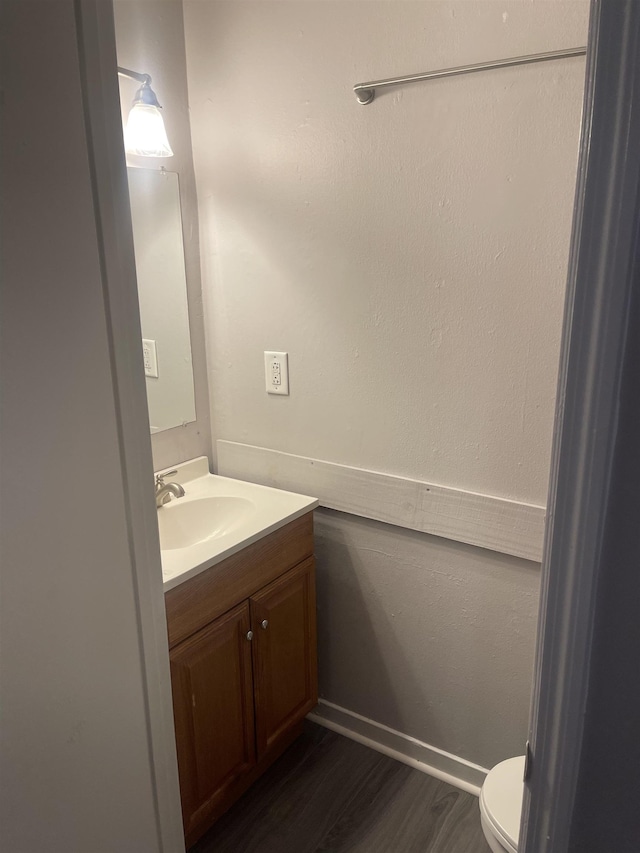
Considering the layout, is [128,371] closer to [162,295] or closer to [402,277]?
[402,277]

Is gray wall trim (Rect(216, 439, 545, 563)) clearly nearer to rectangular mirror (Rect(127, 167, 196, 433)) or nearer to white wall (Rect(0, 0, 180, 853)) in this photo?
rectangular mirror (Rect(127, 167, 196, 433))

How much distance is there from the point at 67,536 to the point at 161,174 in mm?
1373

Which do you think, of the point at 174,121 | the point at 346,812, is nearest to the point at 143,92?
the point at 174,121

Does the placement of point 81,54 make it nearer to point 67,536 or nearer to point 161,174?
point 67,536

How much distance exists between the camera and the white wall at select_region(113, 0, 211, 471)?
5.59ft

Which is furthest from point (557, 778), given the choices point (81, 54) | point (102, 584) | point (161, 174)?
point (161, 174)

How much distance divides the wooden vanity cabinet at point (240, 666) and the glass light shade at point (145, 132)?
1.10m

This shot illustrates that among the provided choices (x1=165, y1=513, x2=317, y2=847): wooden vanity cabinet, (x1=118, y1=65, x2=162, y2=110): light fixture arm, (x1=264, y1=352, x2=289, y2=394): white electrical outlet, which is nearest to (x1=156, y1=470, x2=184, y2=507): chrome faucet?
(x1=165, y1=513, x2=317, y2=847): wooden vanity cabinet

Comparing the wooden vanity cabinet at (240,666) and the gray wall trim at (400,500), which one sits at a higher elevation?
the gray wall trim at (400,500)

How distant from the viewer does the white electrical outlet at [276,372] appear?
1914 mm

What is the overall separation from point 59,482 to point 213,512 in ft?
3.69

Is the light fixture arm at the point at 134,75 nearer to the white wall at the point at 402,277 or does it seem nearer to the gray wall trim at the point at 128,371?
the white wall at the point at 402,277

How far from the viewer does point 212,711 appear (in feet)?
5.21

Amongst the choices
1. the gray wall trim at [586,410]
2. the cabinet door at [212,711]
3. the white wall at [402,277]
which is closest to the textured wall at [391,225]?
the white wall at [402,277]
